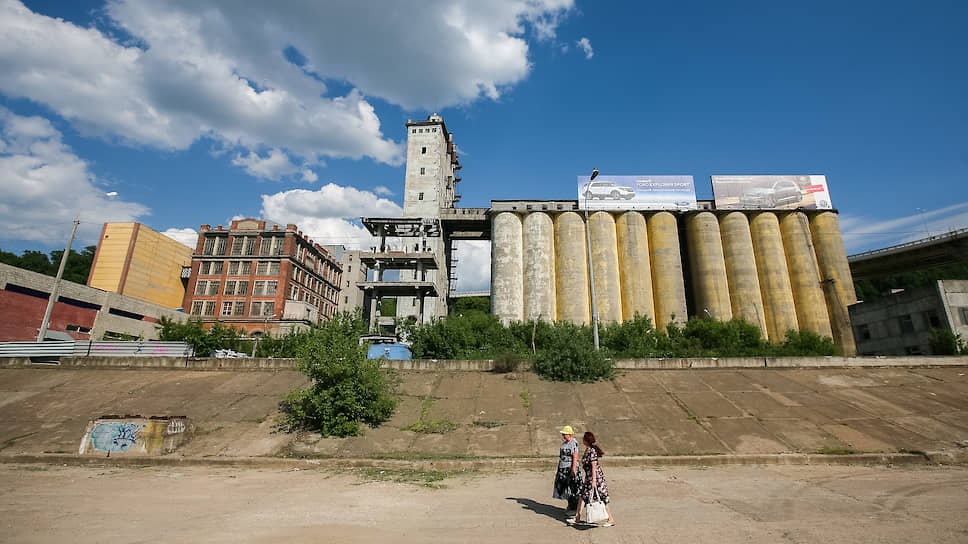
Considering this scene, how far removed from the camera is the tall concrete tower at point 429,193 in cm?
5400

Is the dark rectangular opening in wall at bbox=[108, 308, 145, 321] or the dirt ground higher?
the dark rectangular opening in wall at bbox=[108, 308, 145, 321]

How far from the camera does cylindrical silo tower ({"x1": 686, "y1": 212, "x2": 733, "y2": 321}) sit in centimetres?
4319

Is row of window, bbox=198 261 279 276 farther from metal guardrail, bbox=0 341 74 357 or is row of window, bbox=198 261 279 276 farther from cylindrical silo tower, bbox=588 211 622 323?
cylindrical silo tower, bbox=588 211 622 323

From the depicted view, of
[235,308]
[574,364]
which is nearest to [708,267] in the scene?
[574,364]

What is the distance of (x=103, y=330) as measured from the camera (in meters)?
45.3

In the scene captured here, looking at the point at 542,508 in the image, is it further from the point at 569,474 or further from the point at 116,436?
the point at 116,436

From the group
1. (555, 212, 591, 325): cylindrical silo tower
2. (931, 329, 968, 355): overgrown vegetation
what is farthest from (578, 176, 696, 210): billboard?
(931, 329, 968, 355): overgrown vegetation

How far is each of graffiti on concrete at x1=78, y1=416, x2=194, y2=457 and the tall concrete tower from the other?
3958 centimetres

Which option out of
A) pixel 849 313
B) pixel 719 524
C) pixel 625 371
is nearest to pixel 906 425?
pixel 625 371

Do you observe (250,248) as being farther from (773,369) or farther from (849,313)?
(849,313)

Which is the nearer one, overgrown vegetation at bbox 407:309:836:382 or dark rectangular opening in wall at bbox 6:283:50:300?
overgrown vegetation at bbox 407:309:836:382

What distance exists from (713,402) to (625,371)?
4.19 metres

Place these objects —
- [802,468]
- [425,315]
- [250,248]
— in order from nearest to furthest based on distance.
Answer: [802,468]
[425,315]
[250,248]

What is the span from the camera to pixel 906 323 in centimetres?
3353
